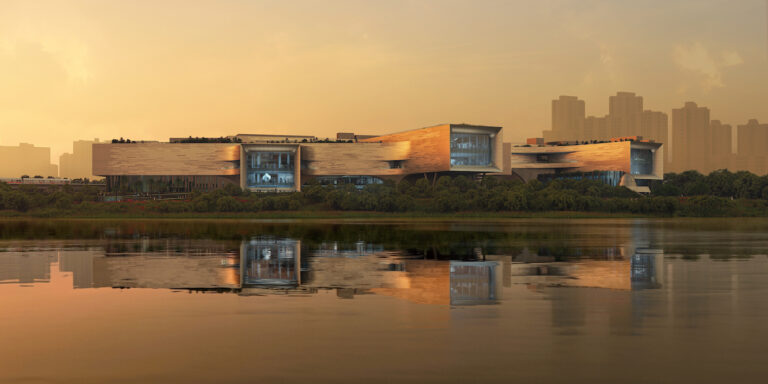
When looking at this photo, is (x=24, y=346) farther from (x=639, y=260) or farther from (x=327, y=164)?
(x=327, y=164)

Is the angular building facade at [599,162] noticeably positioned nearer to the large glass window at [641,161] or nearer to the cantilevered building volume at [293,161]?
the large glass window at [641,161]

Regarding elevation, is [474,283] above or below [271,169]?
below

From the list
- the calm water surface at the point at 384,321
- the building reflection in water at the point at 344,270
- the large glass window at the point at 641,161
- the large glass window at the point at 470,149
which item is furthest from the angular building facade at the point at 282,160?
the calm water surface at the point at 384,321

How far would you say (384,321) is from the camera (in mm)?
16234

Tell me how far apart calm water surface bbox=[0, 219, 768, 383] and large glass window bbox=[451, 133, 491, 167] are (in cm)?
12116

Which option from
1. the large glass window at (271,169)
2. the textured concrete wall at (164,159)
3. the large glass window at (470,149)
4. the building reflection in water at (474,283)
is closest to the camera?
the building reflection in water at (474,283)

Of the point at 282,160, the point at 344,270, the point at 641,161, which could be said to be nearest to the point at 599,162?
the point at 641,161

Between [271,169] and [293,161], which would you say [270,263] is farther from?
[271,169]

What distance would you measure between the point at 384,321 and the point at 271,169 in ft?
483

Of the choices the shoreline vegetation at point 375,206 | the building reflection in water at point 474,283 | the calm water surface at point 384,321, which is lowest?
the calm water surface at point 384,321

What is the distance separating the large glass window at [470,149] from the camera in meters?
→ 153

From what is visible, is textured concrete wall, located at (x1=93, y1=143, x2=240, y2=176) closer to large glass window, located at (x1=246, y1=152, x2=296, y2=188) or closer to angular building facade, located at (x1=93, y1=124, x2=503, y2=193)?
angular building facade, located at (x1=93, y1=124, x2=503, y2=193)

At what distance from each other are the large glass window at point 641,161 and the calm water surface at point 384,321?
154m

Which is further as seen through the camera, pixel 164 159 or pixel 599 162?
pixel 599 162
